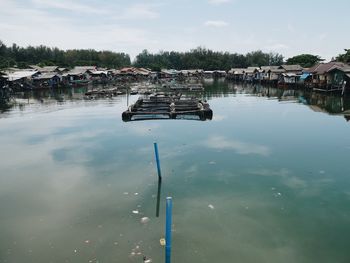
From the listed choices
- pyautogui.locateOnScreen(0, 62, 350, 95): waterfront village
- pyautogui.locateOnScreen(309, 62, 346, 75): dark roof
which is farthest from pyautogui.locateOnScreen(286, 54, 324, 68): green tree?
pyautogui.locateOnScreen(309, 62, 346, 75): dark roof

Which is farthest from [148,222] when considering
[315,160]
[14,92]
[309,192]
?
[14,92]

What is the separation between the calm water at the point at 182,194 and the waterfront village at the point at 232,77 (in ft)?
73.8

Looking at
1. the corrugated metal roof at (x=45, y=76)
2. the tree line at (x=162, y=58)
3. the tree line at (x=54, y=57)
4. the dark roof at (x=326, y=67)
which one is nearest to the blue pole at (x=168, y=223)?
the dark roof at (x=326, y=67)

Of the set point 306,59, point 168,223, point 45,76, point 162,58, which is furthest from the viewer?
point 162,58

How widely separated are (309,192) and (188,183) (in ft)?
14.1

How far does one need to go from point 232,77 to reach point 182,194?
80992 millimetres

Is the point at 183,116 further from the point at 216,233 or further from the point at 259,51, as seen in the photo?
the point at 259,51

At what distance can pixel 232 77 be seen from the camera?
87.9m

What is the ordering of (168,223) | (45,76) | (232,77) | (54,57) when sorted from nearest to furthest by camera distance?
(168,223) → (45,76) → (232,77) → (54,57)

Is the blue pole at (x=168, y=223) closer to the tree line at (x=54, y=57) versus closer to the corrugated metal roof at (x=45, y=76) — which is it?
the corrugated metal roof at (x=45, y=76)

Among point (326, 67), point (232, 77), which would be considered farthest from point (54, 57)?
Result: point (326, 67)

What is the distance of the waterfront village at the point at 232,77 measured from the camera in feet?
131

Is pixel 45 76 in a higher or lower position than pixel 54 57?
lower

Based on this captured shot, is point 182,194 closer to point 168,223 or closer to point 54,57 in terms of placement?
point 168,223
